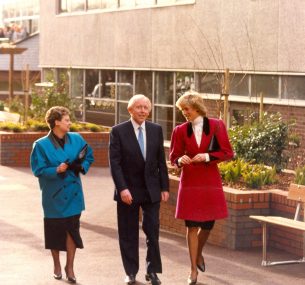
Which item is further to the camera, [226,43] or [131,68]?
[131,68]

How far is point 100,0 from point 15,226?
57.2 feet

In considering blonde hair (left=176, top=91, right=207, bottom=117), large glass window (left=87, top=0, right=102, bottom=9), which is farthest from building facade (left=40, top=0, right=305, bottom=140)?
blonde hair (left=176, top=91, right=207, bottom=117)

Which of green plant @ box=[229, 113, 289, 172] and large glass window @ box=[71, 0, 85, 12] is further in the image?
large glass window @ box=[71, 0, 85, 12]

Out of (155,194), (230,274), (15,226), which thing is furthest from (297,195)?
(15,226)

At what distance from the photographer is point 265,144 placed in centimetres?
1519

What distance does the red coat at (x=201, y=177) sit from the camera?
1080 cm

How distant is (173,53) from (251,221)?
14.1m

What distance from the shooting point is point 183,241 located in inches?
523

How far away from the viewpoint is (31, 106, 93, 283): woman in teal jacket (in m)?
10.7

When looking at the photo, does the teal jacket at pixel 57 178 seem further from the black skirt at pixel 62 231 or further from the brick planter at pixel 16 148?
the brick planter at pixel 16 148

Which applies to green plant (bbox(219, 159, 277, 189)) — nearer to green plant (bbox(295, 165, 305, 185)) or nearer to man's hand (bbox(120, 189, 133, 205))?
green plant (bbox(295, 165, 305, 185))

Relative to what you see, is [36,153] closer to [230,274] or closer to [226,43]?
[230,274]

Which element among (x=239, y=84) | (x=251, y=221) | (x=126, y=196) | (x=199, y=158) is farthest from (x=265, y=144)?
(x=239, y=84)

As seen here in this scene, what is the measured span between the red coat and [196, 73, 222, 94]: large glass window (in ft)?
43.8
